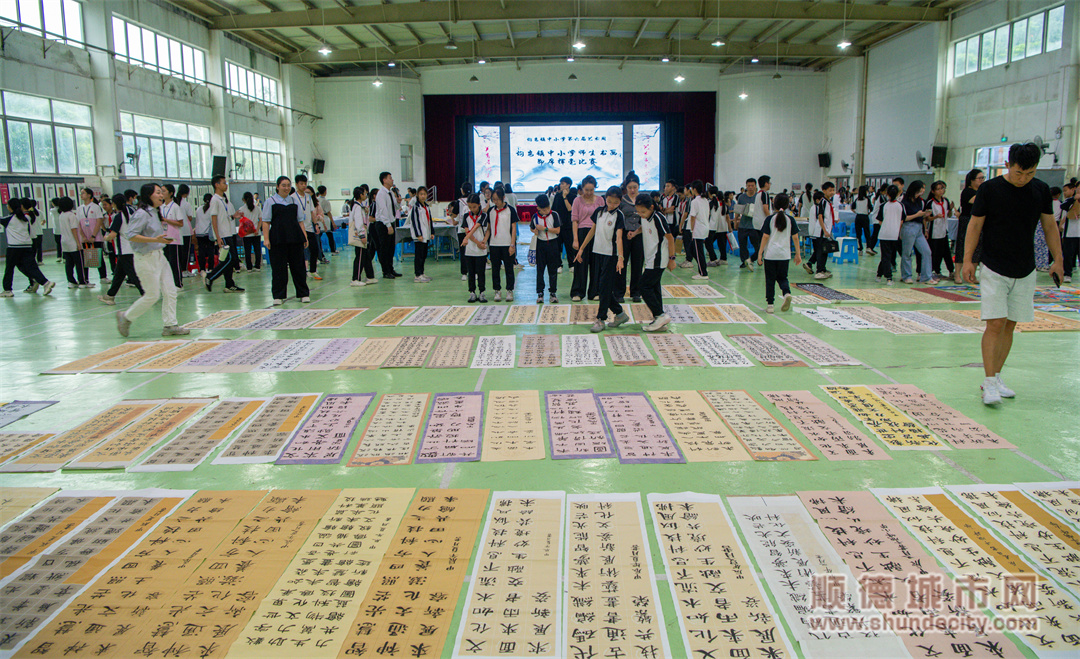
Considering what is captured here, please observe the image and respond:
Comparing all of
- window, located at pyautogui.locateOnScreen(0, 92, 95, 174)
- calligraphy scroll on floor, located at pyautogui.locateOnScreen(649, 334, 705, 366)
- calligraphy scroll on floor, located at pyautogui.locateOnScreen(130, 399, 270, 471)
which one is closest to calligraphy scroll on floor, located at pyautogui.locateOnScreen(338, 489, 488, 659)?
calligraphy scroll on floor, located at pyautogui.locateOnScreen(130, 399, 270, 471)

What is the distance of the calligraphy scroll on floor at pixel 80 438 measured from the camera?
324 cm

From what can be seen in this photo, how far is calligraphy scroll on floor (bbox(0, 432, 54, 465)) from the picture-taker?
133 inches

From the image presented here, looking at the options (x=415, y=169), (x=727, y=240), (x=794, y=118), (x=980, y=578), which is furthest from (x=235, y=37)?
(x=980, y=578)

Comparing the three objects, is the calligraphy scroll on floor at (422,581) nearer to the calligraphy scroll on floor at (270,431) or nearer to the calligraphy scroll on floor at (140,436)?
the calligraphy scroll on floor at (270,431)

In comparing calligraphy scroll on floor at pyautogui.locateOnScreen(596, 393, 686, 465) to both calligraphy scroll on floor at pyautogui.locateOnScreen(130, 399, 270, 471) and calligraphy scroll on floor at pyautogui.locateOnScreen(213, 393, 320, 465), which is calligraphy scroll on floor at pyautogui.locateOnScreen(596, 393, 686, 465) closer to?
calligraphy scroll on floor at pyautogui.locateOnScreen(213, 393, 320, 465)

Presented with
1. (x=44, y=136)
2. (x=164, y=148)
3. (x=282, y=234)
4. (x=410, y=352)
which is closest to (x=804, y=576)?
(x=410, y=352)

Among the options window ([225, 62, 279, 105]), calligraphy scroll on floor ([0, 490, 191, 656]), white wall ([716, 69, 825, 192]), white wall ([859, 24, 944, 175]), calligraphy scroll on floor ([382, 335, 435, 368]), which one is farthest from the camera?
white wall ([716, 69, 825, 192])

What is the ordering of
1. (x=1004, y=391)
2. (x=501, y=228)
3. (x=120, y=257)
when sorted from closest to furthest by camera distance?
1. (x=1004, y=391)
2. (x=501, y=228)
3. (x=120, y=257)

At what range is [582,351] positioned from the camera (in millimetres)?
5402

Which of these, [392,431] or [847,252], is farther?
[847,252]

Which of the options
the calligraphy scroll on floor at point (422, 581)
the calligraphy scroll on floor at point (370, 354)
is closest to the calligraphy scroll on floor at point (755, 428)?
the calligraphy scroll on floor at point (422, 581)

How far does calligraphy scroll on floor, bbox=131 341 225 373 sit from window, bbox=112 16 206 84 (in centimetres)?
1018

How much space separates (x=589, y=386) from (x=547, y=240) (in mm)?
3370

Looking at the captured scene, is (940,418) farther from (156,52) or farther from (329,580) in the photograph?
(156,52)
